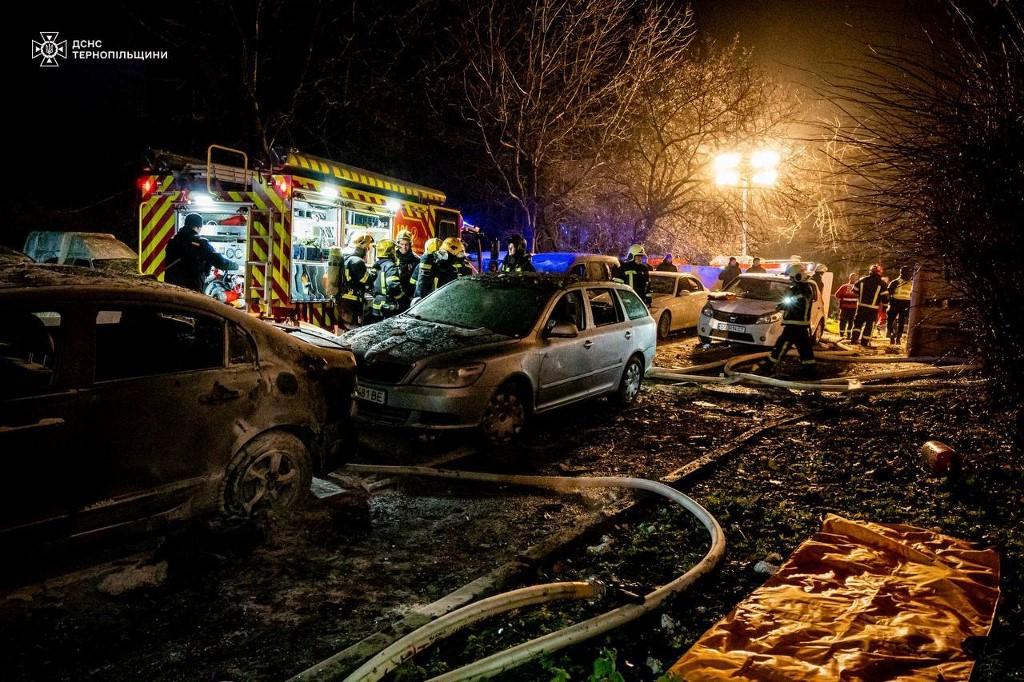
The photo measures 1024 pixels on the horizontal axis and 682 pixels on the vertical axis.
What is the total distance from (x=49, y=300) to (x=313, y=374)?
1.56m

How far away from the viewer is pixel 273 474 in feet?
13.8

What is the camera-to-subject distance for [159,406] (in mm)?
3506

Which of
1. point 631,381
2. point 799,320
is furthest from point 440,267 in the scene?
point 799,320

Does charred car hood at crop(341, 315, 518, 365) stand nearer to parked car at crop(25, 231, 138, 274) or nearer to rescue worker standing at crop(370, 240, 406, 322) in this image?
rescue worker standing at crop(370, 240, 406, 322)

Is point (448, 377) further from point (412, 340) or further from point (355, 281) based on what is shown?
point (355, 281)

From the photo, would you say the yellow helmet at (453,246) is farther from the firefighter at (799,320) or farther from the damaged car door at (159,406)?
the firefighter at (799,320)

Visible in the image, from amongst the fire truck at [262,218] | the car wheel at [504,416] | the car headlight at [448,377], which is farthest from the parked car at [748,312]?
the car headlight at [448,377]

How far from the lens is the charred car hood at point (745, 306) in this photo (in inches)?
500

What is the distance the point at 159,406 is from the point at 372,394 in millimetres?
2382

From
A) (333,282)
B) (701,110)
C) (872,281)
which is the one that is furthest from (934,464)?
(701,110)

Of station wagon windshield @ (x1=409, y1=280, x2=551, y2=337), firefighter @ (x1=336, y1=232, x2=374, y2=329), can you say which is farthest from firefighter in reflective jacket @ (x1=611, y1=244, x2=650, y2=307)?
station wagon windshield @ (x1=409, y1=280, x2=551, y2=337)

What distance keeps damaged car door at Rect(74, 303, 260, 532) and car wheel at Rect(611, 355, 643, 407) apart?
4.94 metres

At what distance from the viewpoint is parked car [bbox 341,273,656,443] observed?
18.6 ft

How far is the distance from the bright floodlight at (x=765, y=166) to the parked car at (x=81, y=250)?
64.1 feet
